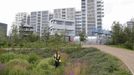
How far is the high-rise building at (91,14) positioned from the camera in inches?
5340

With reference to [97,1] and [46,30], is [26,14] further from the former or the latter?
[46,30]

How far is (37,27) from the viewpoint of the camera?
5842 inches

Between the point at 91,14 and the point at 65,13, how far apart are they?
62.9 feet

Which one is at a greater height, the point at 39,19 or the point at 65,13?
the point at 65,13

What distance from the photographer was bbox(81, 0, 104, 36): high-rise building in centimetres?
13562

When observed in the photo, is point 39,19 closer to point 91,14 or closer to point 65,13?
point 65,13

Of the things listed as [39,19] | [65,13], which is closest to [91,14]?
[65,13]

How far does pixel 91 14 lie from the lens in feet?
455

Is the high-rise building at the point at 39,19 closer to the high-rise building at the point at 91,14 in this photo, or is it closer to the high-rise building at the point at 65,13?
the high-rise building at the point at 65,13

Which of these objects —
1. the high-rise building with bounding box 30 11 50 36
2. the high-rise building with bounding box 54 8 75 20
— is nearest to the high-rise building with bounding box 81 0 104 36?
the high-rise building with bounding box 54 8 75 20

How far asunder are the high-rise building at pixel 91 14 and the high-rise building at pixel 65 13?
8.42 metres

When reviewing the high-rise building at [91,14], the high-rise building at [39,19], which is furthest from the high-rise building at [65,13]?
the high-rise building at [91,14]

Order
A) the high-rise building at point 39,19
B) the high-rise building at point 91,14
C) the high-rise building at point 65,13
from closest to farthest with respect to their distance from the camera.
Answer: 1. the high-rise building at point 91,14
2. the high-rise building at point 65,13
3. the high-rise building at point 39,19

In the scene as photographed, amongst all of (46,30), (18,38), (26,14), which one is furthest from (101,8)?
(18,38)
